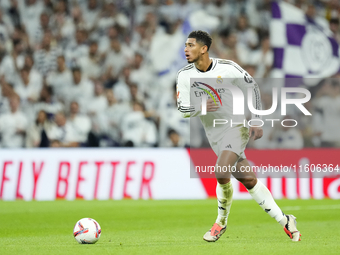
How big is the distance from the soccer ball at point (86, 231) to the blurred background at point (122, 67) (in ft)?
23.7

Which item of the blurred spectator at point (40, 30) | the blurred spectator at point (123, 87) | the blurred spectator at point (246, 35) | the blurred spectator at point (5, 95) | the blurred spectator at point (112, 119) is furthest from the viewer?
the blurred spectator at point (246, 35)

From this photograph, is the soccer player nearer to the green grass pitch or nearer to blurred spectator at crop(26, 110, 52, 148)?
the green grass pitch

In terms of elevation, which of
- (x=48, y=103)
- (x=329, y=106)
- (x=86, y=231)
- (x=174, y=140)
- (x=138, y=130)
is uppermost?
(x=86, y=231)

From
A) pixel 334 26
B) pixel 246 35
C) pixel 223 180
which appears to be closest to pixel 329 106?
pixel 334 26

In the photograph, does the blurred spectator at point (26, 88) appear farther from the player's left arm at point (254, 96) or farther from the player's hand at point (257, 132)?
the player's hand at point (257, 132)

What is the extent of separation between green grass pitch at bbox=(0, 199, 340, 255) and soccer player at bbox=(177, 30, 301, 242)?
37 centimetres

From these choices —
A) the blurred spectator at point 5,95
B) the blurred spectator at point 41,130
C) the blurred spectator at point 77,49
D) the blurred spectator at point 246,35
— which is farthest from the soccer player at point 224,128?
the blurred spectator at point 246,35

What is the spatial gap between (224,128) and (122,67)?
29.9 feet

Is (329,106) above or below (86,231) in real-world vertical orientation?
below

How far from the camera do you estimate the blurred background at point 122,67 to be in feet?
46.0

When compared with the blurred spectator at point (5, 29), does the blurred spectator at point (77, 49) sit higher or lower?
lower

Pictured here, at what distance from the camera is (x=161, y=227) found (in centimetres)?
893

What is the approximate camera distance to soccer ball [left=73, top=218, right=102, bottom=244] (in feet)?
21.8

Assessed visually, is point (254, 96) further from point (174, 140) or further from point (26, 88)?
point (26, 88)
